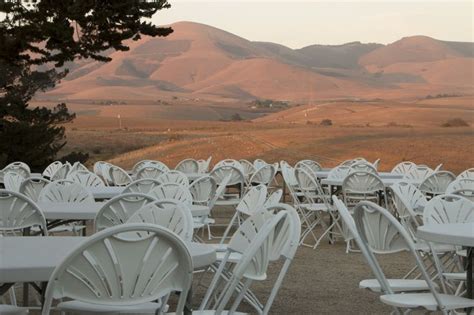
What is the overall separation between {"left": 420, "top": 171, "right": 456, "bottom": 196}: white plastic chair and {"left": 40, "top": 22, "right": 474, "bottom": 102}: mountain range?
98.3 metres

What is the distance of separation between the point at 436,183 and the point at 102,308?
6.94m

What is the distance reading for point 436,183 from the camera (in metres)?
9.85

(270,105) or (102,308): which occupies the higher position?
(102,308)

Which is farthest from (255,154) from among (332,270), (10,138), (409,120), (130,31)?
(409,120)

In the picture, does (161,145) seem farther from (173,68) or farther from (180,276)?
(173,68)

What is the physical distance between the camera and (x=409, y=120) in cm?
6531

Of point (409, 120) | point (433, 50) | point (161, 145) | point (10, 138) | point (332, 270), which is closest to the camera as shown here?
point (332, 270)

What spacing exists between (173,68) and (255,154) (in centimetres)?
12520

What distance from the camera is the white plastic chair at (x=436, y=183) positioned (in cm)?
970

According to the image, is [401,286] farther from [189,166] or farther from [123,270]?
[189,166]

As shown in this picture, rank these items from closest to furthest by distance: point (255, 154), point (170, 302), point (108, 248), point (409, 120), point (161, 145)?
point (108, 248), point (170, 302), point (255, 154), point (161, 145), point (409, 120)

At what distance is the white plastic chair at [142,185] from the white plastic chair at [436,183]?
3473 mm

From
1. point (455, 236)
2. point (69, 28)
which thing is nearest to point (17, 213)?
point (455, 236)

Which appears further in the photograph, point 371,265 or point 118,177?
point 118,177
